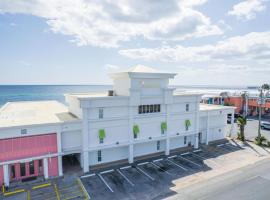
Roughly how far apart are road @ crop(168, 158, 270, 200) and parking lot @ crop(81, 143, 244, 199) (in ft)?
7.33

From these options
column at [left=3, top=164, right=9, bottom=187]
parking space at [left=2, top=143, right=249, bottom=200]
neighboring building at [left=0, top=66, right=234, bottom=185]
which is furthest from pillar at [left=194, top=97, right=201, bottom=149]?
column at [left=3, top=164, right=9, bottom=187]

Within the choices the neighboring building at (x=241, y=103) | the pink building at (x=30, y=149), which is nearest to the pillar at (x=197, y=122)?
the pink building at (x=30, y=149)

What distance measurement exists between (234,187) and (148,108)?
13.8 m

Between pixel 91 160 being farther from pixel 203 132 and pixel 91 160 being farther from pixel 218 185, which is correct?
pixel 203 132

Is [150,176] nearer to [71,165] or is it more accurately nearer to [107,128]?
[107,128]

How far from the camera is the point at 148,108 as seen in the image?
27422 millimetres

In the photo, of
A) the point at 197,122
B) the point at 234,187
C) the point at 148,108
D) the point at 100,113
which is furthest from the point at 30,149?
the point at 197,122

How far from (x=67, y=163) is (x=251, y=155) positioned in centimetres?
2716

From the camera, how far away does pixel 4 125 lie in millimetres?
20141

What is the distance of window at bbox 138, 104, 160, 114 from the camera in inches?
1055

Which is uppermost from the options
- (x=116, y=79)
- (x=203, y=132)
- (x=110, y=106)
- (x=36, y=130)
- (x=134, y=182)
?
(x=116, y=79)

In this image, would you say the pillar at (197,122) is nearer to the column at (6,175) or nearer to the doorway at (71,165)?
the doorway at (71,165)

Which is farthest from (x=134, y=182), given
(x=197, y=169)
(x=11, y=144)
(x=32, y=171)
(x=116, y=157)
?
(x=11, y=144)

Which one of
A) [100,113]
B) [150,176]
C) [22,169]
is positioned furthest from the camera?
[100,113]
